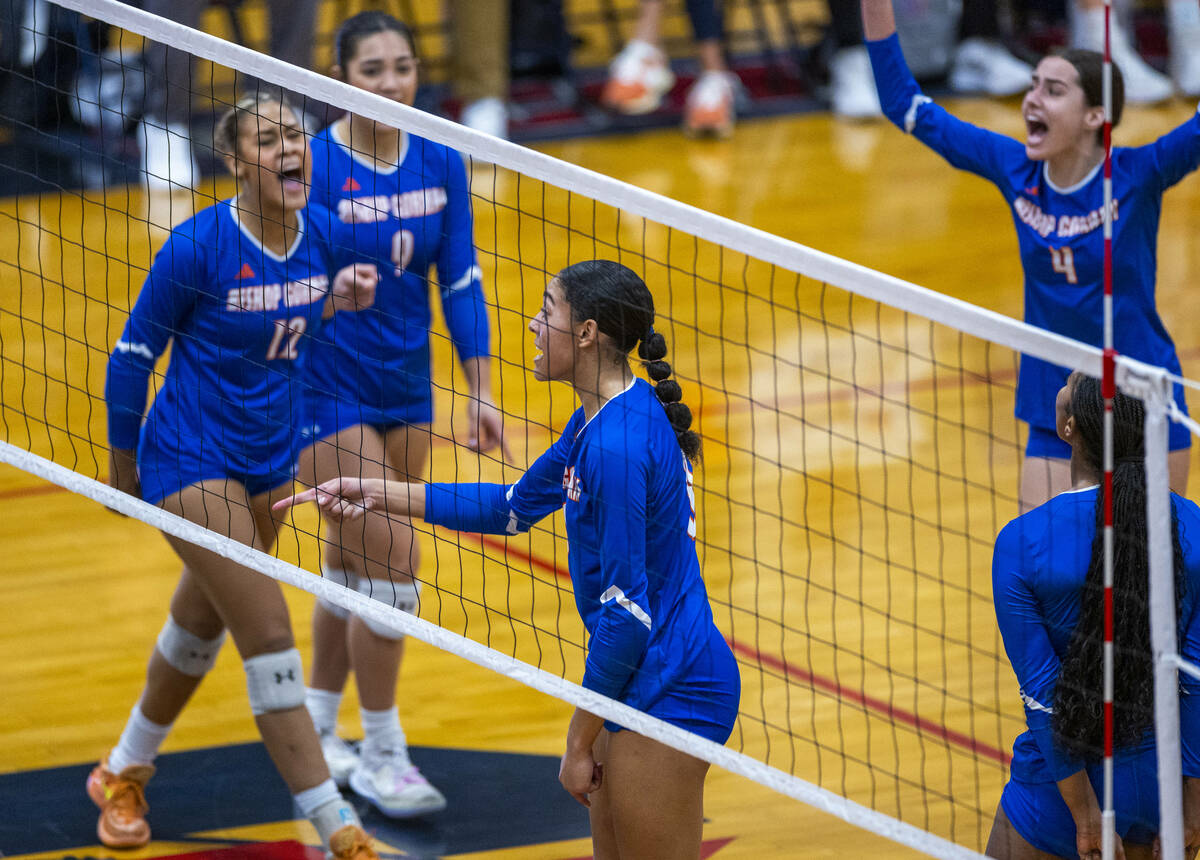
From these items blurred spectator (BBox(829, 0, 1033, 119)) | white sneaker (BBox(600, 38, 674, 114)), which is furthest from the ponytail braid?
blurred spectator (BBox(829, 0, 1033, 119))

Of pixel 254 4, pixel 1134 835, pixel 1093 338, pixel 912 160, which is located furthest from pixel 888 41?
pixel 254 4

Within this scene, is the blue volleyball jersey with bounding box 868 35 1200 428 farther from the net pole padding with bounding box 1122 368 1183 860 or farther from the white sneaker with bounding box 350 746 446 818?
the white sneaker with bounding box 350 746 446 818

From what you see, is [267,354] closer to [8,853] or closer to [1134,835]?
[8,853]

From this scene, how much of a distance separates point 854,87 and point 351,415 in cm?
711

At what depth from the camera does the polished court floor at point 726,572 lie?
4422 millimetres

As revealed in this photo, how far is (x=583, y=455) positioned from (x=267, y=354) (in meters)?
1.27

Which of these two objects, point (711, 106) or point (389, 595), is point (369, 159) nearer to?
point (389, 595)

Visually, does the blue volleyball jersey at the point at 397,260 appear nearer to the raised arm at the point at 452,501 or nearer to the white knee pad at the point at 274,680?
the white knee pad at the point at 274,680

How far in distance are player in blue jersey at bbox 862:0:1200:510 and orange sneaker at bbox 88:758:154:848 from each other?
2408 mm

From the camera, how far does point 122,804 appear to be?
14.1 feet

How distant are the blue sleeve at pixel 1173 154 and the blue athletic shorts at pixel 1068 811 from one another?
168cm

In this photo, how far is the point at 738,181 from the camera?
9.47 meters

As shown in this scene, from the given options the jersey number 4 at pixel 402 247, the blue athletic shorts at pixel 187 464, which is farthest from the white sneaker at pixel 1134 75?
the blue athletic shorts at pixel 187 464

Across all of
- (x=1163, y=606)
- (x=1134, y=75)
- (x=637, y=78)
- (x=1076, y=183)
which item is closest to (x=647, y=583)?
(x=1163, y=606)
